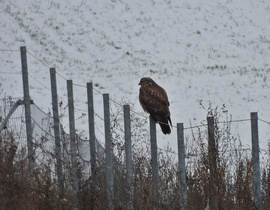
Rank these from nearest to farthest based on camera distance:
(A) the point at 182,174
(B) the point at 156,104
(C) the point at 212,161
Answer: (C) the point at 212,161, (A) the point at 182,174, (B) the point at 156,104

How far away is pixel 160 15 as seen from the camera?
28469 millimetres

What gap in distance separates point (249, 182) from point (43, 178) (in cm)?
208

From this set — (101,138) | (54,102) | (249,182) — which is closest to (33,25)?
(101,138)

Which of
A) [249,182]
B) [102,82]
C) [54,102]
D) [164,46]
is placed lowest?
[249,182]

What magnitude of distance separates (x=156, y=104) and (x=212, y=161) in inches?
74.2

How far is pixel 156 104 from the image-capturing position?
33.1 ft

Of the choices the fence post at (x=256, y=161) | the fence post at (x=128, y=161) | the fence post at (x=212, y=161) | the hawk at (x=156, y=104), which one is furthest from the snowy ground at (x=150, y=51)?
the fence post at (x=212, y=161)

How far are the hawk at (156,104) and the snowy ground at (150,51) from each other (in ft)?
23.0

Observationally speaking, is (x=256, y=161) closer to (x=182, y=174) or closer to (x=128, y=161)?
(x=182, y=174)

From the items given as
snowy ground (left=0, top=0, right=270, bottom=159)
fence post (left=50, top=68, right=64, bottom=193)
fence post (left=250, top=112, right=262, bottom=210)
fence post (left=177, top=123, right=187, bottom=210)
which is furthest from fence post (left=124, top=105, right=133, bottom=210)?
snowy ground (left=0, top=0, right=270, bottom=159)

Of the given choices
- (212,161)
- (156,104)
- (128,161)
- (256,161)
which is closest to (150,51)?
(156,104)

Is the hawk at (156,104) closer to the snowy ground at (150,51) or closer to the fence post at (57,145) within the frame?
the fence post at (57,145)

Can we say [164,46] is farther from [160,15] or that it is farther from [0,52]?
[0,52]

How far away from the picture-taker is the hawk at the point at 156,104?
9.98 m
